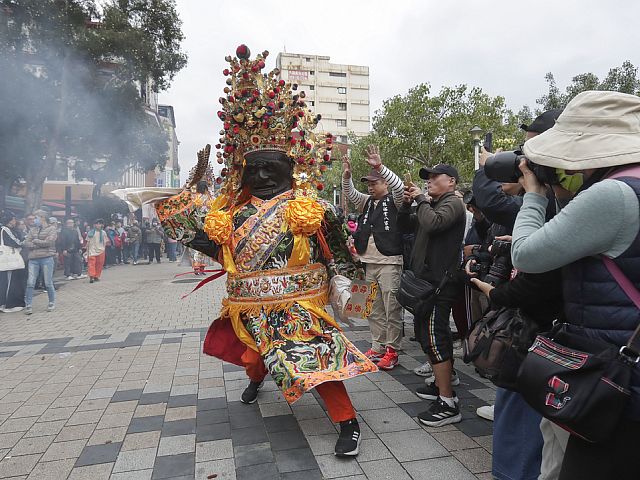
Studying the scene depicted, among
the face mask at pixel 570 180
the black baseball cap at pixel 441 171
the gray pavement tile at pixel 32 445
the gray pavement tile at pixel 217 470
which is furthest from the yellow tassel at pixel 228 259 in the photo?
the face mask at pixel 570 180

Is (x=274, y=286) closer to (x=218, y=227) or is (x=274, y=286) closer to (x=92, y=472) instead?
(x=218, y=227)

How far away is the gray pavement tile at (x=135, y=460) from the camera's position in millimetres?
2786

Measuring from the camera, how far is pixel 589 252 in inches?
54.9

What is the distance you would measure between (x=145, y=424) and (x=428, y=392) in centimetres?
222

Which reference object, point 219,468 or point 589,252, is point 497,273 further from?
point 219,468

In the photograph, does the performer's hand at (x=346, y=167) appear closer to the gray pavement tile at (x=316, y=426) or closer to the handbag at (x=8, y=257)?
the gray pavement tile at (x=316, y=426)

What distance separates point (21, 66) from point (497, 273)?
1506cm

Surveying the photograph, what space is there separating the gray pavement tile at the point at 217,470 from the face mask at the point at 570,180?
2.27 meters

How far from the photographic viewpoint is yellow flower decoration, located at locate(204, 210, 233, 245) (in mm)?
3209

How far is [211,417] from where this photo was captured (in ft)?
11.5

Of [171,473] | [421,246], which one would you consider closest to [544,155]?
[421,246]

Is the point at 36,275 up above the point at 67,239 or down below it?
below

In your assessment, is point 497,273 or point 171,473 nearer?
point 497,273

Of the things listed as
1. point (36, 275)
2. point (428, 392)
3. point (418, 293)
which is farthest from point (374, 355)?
point (36, 275)
